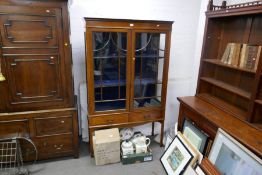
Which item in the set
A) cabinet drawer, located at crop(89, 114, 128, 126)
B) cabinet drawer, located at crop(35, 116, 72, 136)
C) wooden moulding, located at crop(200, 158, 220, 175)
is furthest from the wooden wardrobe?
wooden moulding, located at crop(200, 158, 220, 175)

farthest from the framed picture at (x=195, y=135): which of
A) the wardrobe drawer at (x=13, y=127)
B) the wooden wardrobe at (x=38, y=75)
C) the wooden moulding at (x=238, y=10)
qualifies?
the wardrobe drawer at (x=13, y=127)

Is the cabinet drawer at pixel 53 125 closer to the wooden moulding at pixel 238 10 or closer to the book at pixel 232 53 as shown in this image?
the book at pixel 232 53

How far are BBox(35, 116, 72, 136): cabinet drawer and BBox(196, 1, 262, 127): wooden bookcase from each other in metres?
1.62

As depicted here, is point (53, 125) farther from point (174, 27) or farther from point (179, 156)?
point (174, 27)

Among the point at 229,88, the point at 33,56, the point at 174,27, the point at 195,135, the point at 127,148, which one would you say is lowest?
the point at 127,148

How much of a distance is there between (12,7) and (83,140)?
185cm

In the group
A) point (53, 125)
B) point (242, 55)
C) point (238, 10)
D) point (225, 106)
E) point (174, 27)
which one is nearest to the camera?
point (238, 10)

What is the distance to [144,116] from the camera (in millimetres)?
2537

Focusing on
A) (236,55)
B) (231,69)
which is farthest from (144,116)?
(236,55)

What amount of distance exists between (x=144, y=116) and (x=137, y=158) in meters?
0.52

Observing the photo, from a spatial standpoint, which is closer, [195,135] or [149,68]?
[195,135]

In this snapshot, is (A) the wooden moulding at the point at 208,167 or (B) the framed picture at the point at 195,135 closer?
(A) the wooden moulding at the point at 208,167

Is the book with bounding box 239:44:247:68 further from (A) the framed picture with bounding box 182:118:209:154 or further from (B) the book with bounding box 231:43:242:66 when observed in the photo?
(A) the framed picture with bounding box 182:118:209:154

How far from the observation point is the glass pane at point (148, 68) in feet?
7.53
